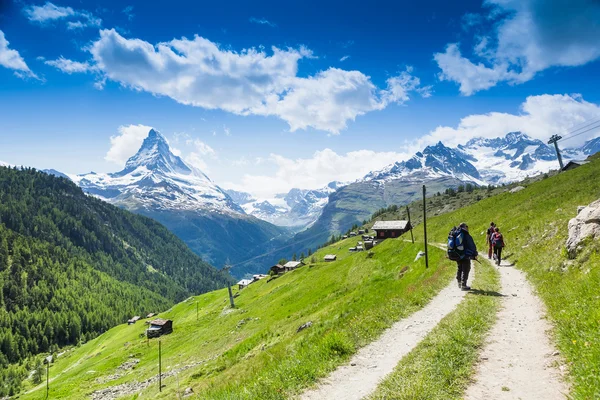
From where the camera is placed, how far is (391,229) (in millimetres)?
119312

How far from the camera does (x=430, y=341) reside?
12438 mm

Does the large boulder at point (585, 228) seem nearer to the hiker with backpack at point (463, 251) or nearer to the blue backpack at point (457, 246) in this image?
the hiker with backpack at point (463, 251)

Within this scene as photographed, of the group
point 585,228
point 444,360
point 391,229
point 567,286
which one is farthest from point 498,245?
point 391,229

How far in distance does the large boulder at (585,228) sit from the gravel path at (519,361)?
268 inches

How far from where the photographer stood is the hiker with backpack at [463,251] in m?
21.2

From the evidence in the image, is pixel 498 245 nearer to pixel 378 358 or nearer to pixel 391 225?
pixel 378 358

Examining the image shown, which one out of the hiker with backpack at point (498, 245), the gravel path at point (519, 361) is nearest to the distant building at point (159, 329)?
the hiker with backpack at point (498, 245)

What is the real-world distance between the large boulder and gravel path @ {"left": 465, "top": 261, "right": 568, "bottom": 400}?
681 cm

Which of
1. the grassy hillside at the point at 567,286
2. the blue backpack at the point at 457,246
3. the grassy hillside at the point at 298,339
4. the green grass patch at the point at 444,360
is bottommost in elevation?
the grassy hillside at the point at 298,339

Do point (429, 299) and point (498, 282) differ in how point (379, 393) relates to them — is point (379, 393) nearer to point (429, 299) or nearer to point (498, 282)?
point (429, 299)

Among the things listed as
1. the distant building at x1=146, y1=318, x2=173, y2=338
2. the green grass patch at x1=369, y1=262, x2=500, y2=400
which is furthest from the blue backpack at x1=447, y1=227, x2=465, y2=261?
the distant building at x1=146, y1=318, x2=173, y2=338

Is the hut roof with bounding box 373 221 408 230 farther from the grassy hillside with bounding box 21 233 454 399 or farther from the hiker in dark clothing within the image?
the hiker in dark clothing

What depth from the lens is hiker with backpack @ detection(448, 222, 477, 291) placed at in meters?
21.2

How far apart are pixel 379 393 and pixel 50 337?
10212 inches
